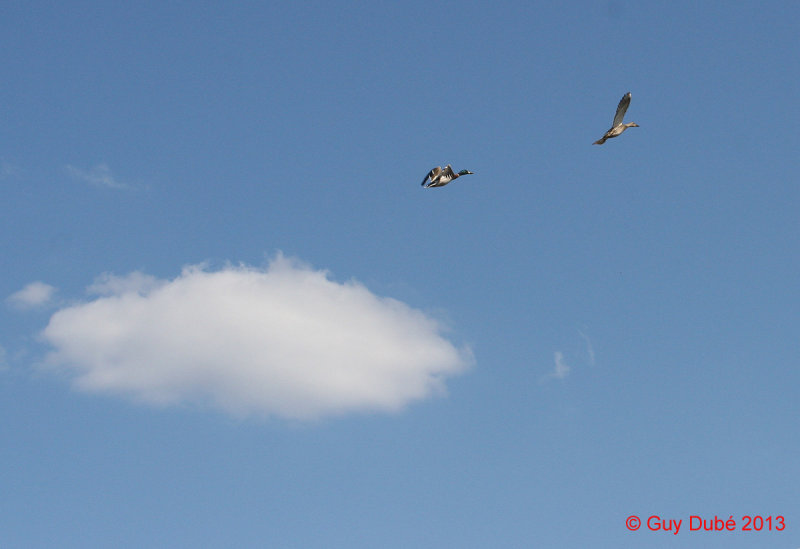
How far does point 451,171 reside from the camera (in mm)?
79000

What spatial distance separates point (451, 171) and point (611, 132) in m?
16.2

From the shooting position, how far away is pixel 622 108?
67.1 metres

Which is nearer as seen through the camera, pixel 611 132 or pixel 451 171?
pixel 611 132

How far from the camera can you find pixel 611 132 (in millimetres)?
68188

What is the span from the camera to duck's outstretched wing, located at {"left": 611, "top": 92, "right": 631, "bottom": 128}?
66562 mm

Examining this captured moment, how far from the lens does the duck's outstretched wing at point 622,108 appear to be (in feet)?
218
